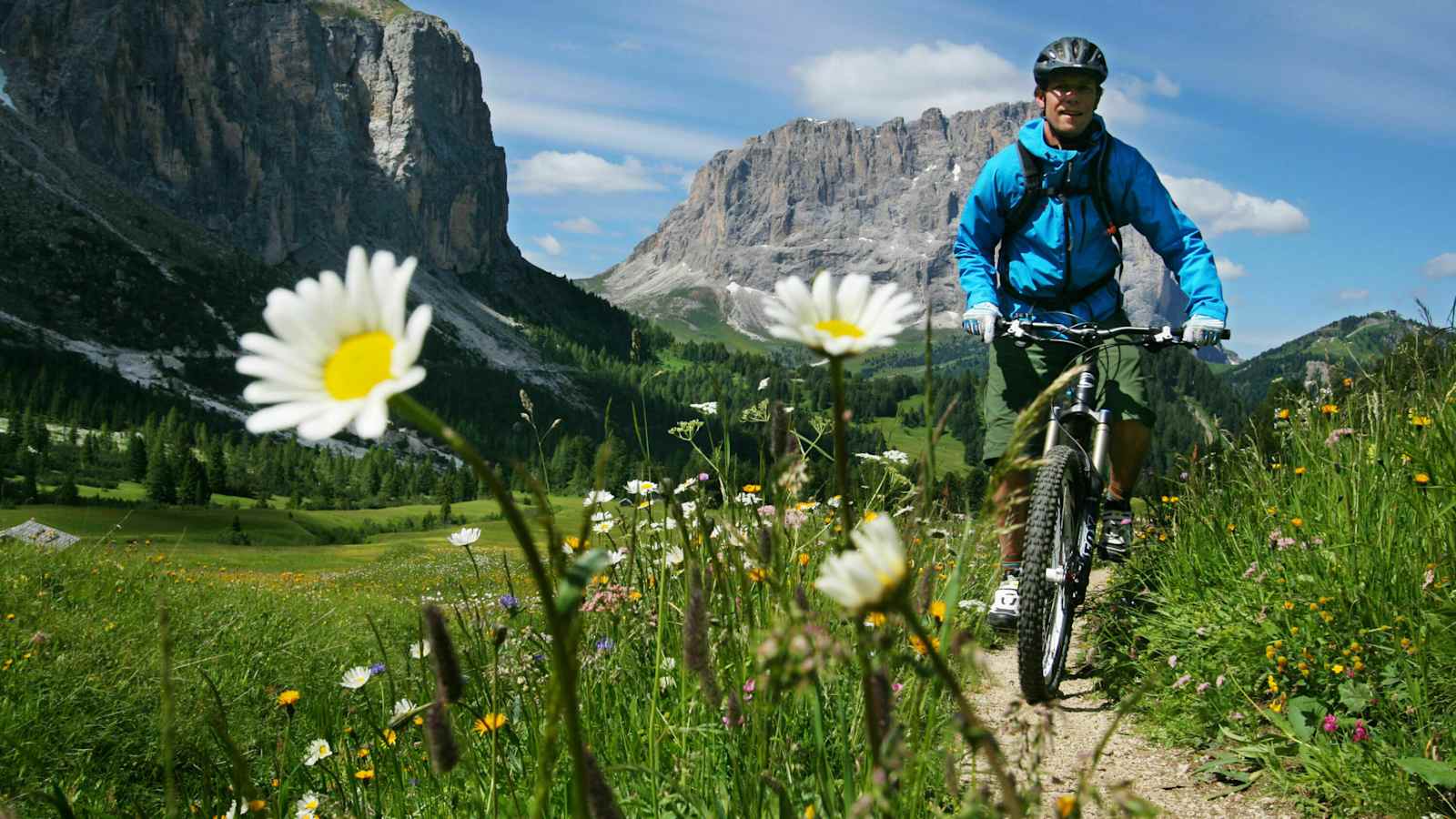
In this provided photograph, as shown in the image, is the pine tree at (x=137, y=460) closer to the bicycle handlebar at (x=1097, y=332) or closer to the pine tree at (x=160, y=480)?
the pine tree at (x=160, y=480)

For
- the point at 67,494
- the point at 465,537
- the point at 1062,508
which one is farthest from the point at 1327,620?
the point at 67,494

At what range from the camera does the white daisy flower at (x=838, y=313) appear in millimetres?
1007

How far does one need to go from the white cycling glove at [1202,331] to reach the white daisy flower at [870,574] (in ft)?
16.1

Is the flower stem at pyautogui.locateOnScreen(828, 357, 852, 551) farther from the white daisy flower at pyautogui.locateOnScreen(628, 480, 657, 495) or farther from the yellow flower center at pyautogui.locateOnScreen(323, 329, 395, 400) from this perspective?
the white daisy flower at pyautogui.locateOnScreen(628, 480, 657, 495)

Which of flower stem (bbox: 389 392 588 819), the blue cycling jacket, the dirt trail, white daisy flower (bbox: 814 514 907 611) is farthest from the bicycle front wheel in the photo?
flower stem (bbox: 389 392 588 819)

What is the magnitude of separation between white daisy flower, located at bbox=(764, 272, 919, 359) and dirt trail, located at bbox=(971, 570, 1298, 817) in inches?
75.6

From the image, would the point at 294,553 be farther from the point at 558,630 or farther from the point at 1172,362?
the point at 1172,362

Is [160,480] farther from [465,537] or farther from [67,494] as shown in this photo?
[465,537]

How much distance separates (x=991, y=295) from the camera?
534 centimetres

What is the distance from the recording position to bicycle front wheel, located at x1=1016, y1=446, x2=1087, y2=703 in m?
4.55

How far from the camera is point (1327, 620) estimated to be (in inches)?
149

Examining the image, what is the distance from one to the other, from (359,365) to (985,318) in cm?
461

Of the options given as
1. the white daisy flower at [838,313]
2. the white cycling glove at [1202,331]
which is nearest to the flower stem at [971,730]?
the white daisy flower at [838,313]

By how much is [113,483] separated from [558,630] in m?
146
